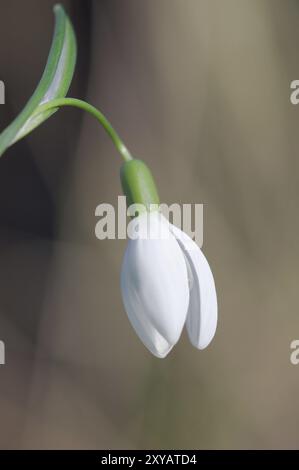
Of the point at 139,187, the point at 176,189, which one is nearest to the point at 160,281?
the point at 139,187

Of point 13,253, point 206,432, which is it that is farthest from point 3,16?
point 206,432

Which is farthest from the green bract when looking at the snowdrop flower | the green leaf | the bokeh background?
the bokeh background

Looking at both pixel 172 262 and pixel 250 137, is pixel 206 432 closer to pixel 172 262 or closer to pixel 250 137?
pixel 250 137

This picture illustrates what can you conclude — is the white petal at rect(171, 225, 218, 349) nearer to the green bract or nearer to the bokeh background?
the green bract

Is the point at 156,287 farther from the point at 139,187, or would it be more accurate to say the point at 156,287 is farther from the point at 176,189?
the point at 176,189

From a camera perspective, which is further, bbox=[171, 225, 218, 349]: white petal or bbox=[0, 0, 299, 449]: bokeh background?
bbox=[0, 0, 299, 449]: bokeh background

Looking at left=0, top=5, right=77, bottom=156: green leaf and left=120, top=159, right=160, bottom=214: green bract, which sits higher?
left=0, top=5, right=77, bottom=156: green leaf

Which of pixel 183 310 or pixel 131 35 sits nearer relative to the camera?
pixel 183 310
